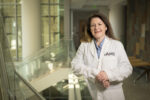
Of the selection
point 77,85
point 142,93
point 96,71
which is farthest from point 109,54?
point 142,93

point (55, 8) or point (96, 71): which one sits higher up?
point (55, 8)

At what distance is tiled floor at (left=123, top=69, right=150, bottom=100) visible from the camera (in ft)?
16.9

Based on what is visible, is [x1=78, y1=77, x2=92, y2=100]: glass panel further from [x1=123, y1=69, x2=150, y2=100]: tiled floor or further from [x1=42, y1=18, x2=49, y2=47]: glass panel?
[x1=42, y1=18, x2=49, y2=47]: glass panel

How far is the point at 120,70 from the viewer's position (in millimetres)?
1529

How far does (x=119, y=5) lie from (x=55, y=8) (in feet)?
12.0

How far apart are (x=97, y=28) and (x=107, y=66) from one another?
0.94ft

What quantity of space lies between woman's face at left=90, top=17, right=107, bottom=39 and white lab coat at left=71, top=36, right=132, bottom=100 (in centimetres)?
6

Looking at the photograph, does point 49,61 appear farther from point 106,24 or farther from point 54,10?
point 54,10

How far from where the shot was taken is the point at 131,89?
233 inches

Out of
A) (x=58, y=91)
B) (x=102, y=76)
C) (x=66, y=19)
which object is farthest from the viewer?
(x=66, y=19)

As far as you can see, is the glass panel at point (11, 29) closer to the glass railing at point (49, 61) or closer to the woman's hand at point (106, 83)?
the glass railing at point (49, 61)

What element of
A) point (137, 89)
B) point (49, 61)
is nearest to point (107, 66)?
point (137, 89)

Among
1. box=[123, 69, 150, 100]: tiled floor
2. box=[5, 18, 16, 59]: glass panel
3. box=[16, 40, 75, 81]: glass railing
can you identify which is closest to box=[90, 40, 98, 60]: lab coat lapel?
box=[123, 69, 150, 100]: tiled floor

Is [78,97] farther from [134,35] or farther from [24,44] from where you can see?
[134,35]
